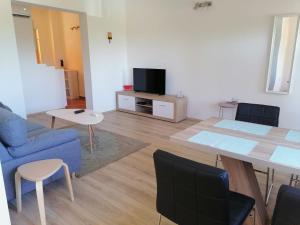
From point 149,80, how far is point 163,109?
0.86 m

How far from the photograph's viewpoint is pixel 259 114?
255cm

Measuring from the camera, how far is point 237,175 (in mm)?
1926

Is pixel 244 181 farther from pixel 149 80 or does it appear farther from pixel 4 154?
pixel 149 80

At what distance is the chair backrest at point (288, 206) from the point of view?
41.8 inches

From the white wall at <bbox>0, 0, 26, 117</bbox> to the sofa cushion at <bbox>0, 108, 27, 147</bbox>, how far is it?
2.32m

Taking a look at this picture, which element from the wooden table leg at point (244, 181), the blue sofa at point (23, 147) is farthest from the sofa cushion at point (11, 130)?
the wooden table leg at point (244, 181)

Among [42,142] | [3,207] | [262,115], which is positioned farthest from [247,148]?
[42,142]

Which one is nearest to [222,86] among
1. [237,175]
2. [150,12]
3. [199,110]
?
[199,110]

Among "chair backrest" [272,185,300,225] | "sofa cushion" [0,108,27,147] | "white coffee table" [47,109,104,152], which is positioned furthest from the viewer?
"white coffee table" [47,109,104,152]

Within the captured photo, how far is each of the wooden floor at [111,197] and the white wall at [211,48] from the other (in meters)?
1.62

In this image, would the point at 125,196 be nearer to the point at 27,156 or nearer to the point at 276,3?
the point at 27,156

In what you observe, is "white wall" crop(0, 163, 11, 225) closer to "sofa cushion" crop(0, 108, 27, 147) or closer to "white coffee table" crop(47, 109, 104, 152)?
"sofa cushion" crop(0, 108, 27, 147)

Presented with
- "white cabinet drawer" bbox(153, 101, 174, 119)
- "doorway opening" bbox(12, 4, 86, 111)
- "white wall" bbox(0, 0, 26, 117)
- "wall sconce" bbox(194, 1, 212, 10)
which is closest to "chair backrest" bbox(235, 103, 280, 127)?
"white cabinet drawer" bbox(153, 101, 174, 119)

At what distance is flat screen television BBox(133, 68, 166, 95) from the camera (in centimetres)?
537
